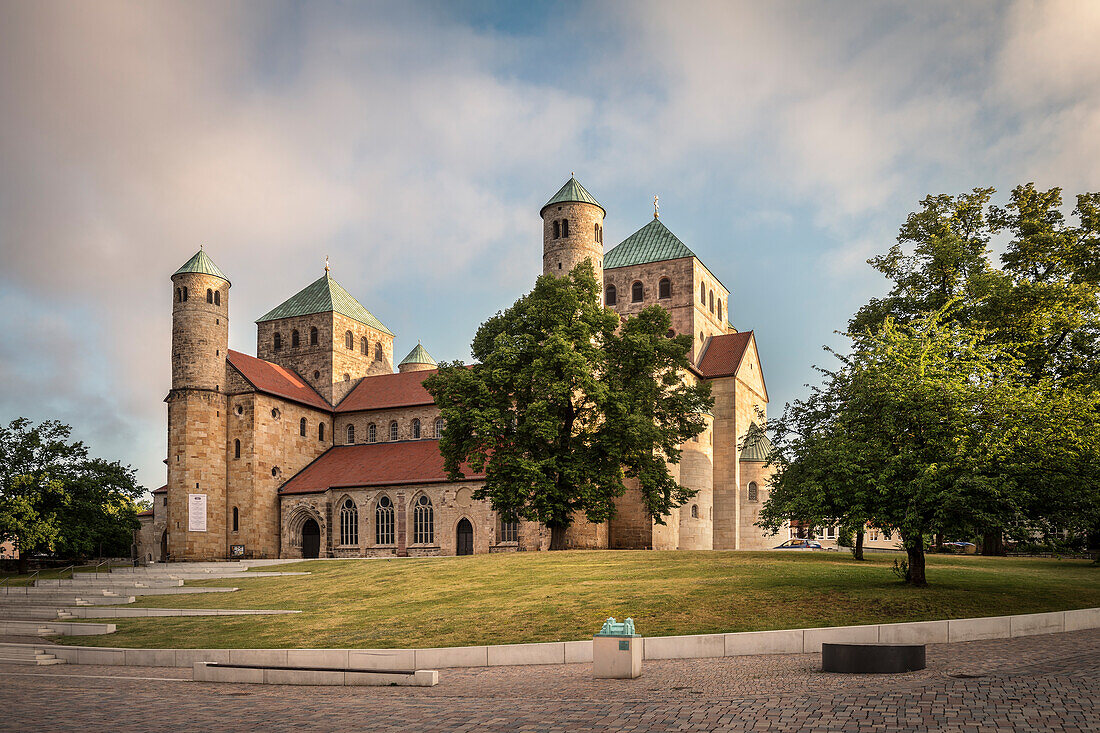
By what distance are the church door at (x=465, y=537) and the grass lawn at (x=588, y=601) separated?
17340 mm

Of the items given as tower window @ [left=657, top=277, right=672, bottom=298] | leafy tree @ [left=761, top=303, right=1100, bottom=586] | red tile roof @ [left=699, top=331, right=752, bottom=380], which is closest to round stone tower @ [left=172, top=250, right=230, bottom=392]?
tower window @ [left=657, top=277, right=672, bottom=298]

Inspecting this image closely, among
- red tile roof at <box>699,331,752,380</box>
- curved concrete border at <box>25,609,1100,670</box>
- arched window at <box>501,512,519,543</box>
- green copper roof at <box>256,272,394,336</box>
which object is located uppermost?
green copper roof at <box>256,272,394,336</box>

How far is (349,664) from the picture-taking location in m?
16.7

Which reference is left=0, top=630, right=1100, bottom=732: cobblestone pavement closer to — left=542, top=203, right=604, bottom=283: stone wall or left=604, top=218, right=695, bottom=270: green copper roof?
left=542, top=203, right=604, bottom=283: stone wall

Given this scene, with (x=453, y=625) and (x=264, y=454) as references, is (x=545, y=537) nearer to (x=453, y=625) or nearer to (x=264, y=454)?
(x=264, y=454)

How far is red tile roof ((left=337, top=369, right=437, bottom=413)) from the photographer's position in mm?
62562

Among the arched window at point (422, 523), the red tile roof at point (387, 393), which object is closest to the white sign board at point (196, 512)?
the red tile roof at point (387, 393)

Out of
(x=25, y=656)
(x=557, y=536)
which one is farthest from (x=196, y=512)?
(x=25, y=656)

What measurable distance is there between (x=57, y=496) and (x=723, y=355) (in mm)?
45269

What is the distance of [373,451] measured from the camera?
6156 centimetres

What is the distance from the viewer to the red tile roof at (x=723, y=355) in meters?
60.5

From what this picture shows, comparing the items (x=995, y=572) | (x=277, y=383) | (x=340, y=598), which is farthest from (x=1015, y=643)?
(x=277, y=383)

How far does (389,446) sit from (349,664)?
150ft

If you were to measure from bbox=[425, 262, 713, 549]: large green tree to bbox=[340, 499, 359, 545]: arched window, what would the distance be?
13.6 metres
